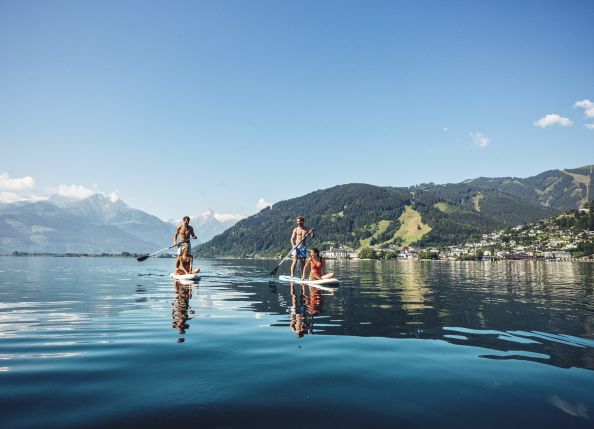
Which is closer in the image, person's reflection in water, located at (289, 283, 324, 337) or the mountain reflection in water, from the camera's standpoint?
the mountain reflection in water

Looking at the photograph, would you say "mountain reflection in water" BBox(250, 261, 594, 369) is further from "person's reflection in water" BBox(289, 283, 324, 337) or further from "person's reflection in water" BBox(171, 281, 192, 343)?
"person's reflection in water" BBox(171, 281, 192, 343)

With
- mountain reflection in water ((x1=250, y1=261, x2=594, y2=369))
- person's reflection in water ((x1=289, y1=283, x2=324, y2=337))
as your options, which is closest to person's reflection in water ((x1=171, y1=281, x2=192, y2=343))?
mountain reflection in water ((x1=250, y1=261, x2=594, y2=369))

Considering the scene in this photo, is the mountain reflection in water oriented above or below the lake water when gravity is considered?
below

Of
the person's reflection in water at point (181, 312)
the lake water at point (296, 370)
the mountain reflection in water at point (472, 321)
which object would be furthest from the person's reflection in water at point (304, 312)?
the person's reflection in water at point (181, 312)

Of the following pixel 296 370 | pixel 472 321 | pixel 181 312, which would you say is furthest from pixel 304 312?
pixel 296 370

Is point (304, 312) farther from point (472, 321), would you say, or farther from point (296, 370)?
point (296, 370)

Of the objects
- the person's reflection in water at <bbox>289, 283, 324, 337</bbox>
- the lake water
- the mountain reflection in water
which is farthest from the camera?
the person's reflection in water at <bbox>289, 283, 324, 337</bbox>

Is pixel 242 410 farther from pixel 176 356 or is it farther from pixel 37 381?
pixel 37 381

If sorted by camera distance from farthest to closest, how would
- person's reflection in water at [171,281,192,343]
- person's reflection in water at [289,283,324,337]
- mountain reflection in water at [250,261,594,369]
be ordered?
1. person's reflection in water at [171,281,192,343]
2. person's reflection in water at [289,283,324,337]
3. mountain reflection in water at [250,261,594,369]

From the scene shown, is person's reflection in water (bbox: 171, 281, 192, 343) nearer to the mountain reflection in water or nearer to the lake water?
the lake water

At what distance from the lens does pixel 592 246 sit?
192875 millimetres

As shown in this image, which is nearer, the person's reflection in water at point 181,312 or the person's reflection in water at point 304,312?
the person's reflection in water at point 304,312

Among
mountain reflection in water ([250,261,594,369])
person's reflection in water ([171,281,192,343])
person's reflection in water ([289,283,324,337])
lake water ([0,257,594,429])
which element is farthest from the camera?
person's reflection in water ([171,281,192,343])

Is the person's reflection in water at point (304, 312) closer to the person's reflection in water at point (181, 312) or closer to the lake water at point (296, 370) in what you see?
the lake water at point (296, 370)
